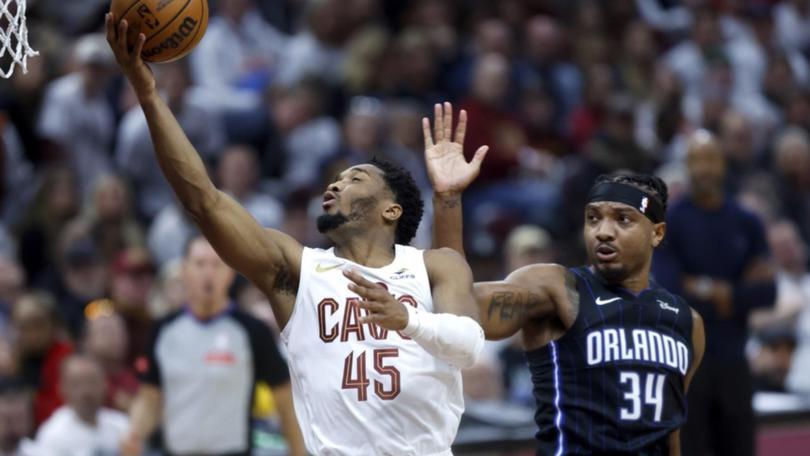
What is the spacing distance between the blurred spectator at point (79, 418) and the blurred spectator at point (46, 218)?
7.83 ft

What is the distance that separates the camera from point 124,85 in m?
12.7

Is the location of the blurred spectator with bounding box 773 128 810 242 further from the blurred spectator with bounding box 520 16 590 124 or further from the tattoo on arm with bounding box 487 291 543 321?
the tattoo on arm with bounding box 487 291 543 321

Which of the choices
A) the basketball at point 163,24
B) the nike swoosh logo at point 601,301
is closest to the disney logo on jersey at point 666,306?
the nike swoosh logo at point 601,301

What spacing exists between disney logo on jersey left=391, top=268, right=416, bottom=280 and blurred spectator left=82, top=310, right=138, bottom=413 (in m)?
4.55

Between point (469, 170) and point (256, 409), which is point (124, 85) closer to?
point (256, 409)

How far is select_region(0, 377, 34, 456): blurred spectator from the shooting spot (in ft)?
28.8

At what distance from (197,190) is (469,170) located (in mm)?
1293

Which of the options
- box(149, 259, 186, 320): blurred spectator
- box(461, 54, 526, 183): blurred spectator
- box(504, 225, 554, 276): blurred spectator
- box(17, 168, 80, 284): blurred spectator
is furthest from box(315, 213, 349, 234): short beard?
box(461, 54, 526, 183): blurred spectator

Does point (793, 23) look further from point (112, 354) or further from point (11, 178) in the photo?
point (112, 354)

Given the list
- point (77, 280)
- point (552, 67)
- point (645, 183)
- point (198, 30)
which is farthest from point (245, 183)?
point (198, 30)

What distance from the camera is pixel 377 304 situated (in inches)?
203

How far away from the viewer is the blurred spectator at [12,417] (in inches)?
345

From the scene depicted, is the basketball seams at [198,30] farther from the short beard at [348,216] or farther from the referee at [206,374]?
the referee at [206,374]

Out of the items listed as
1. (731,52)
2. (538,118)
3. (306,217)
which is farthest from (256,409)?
(731,52)
